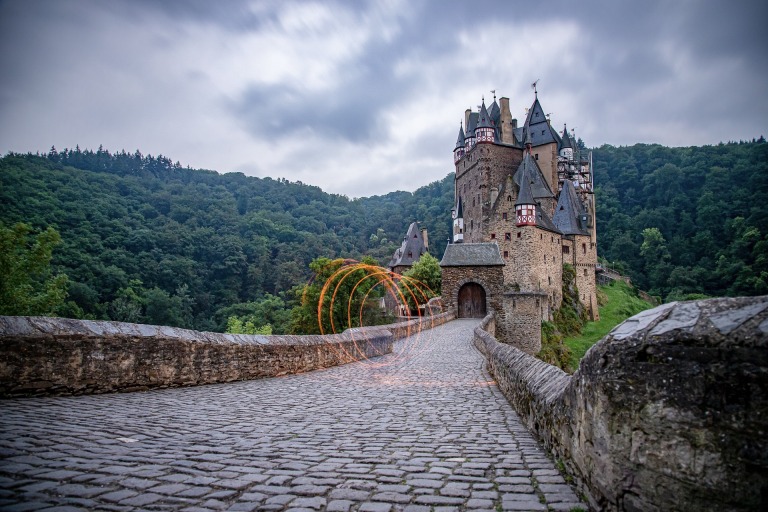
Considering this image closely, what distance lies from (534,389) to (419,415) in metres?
1.80

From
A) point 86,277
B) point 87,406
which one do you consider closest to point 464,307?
point 87,406

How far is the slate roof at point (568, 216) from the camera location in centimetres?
5219

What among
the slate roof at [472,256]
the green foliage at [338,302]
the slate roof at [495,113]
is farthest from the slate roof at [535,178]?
the green foliage at [338,302]

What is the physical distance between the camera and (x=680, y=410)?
87.7 inches

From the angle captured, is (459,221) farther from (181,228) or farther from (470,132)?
(181,228)

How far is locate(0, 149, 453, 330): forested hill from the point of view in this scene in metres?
61.6

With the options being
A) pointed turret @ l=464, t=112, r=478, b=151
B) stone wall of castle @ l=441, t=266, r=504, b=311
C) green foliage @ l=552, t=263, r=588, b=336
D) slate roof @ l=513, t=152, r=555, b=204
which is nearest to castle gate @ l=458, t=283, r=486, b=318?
stone wall of castle @ l=441, t=266, r=504, b=311

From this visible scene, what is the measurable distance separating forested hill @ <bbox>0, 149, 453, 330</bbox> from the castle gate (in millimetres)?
39178

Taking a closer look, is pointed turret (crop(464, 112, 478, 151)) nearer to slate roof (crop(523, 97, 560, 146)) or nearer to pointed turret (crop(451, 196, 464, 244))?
slate roof (crop(523, 97, 560, 146))

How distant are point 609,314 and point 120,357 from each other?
5913 centimetres

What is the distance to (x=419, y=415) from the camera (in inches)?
237

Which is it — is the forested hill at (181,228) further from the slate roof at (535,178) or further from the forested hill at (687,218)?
the slate roof at (535,178)

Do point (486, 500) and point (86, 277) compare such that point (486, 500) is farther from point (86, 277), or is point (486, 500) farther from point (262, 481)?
point (86, 277)

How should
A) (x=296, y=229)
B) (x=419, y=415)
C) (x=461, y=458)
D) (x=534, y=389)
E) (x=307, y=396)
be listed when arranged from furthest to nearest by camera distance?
(x=296, y=229), (x=307, y=396), (x=419, y=415), (x=534, y=389), (x=461, y=458)
